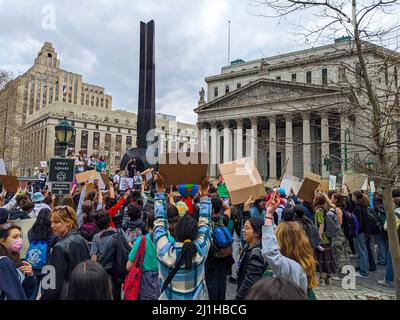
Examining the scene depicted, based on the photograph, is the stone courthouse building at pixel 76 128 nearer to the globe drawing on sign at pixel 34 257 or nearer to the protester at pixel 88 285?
A: the globe drawing on sign at pixel 34 257

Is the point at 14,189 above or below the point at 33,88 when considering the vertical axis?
below

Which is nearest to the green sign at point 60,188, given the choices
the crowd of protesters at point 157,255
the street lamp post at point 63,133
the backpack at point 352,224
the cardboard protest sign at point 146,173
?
the street lamp post at point 63,133

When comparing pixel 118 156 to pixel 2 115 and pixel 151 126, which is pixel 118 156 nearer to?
pixel 2 115

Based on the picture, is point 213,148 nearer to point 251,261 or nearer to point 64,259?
point 251,261

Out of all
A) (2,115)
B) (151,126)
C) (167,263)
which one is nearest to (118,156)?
(2,115)

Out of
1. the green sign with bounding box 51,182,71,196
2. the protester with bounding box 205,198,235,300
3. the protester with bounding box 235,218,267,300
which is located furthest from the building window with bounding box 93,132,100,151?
the protester with bounding box 235,218,267,300

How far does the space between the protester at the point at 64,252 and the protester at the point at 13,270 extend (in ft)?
0.95

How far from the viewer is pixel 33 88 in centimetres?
8694

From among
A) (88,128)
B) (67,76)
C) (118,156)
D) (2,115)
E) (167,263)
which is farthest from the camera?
(67,76)

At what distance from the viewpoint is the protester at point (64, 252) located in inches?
124

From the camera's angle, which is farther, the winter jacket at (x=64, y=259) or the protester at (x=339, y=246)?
the protester at (x=339, y=246)

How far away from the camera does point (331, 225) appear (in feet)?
23.7

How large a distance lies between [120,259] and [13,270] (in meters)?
1.75

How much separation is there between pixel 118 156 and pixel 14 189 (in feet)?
316
